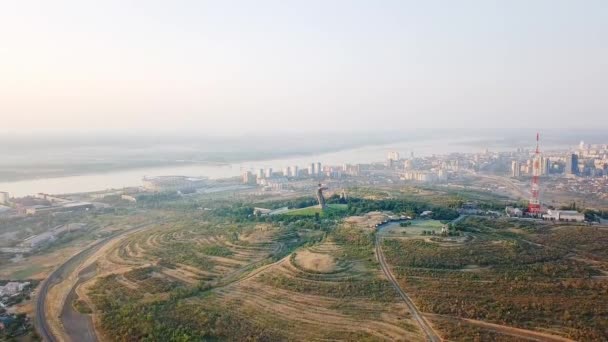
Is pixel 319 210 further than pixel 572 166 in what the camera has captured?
No

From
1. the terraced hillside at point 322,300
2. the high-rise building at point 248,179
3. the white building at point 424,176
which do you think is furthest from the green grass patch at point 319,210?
the white building at point 424,176

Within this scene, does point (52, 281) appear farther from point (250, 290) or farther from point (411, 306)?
point (411, 306)

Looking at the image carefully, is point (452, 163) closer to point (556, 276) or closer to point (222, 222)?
point (222, 222)

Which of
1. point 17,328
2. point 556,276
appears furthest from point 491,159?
point 17,328

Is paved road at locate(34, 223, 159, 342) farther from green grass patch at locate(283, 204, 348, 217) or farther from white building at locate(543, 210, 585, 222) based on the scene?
white building at locate(543, 210, 585, 222)

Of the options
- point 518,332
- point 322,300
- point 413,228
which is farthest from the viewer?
point 413,228

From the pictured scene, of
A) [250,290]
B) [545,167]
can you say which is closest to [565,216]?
[250,290]
